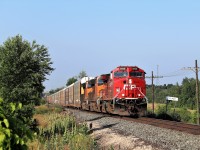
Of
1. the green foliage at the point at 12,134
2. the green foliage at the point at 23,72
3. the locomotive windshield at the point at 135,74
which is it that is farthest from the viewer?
the locomotive windshield at the point at 135,74

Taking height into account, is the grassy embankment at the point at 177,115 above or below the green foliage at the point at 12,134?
below

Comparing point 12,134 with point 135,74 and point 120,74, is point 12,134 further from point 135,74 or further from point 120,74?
point 135,74

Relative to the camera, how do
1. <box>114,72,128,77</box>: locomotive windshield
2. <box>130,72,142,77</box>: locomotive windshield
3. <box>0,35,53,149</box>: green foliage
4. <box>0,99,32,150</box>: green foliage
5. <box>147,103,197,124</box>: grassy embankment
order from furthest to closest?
1. <box>147,103,197,124</box>: grassy embankment
2. <box>130,72,142,77</box>: locomotive windshield
3. <box>114,72,128,77</box>: locomotive windshield
4. <box>0,35,53,149</box>: green foliage
5. <box>0,99,32,150</box>: green foliage

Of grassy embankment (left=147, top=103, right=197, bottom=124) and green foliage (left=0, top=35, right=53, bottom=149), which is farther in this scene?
grassy embankment (left=147, top=103, right=197, bottom=124)

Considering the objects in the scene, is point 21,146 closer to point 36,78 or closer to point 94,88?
point 36,78

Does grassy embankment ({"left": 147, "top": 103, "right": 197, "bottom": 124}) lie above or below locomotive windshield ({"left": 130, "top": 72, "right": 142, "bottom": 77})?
below

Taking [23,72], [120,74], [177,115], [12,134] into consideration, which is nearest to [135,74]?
[120,74]

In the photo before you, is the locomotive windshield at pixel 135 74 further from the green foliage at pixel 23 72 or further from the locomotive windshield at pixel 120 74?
the green foliage at pixel 23 72

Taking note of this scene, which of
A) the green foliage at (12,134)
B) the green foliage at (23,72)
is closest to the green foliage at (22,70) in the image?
the green foliage at (23,72)

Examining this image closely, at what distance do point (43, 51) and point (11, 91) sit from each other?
114 inches

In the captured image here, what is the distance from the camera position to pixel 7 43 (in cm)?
1872

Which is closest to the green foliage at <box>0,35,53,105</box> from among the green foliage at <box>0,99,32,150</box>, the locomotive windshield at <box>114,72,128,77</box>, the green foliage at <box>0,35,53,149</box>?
the green foliage at <box>0,35,53,149</box>

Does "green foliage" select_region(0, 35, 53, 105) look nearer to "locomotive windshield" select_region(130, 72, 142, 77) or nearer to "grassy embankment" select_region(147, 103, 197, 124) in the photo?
"locomotive windshield" select_region(130, 72, 142, 77)

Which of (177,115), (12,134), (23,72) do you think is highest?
(23,72)
